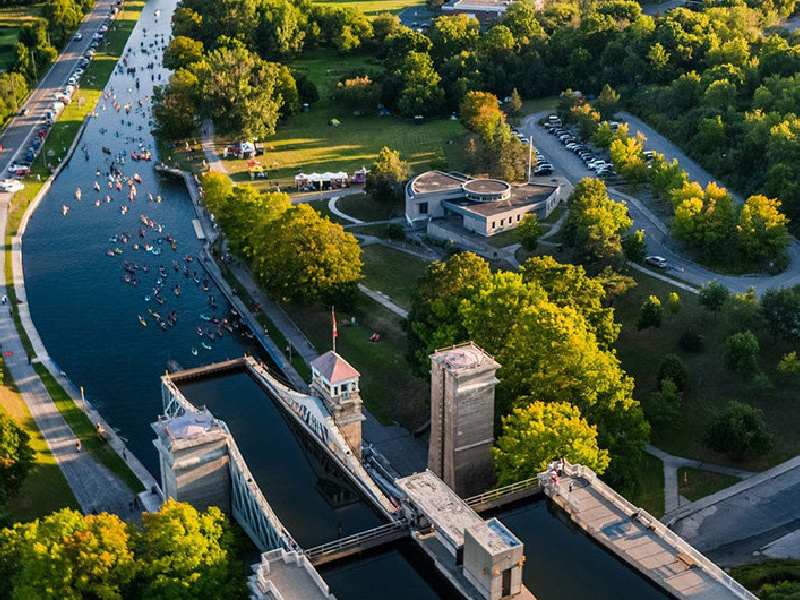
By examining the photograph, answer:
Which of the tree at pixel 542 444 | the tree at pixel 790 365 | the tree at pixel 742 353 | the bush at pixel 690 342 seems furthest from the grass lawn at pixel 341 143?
the tree at pixel 542 444

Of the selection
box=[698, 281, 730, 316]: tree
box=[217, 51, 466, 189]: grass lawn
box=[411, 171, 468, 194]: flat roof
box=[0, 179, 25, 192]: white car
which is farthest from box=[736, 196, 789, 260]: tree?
box=[0, 179, 25, 192]: white car

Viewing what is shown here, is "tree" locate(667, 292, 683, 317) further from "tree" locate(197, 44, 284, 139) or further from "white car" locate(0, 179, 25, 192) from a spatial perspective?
"white car" locate(0, 179, 25, 192)

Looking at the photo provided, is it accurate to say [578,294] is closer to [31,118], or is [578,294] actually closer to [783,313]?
[783,313]

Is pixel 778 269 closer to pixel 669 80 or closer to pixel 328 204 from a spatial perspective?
pixel 328 204

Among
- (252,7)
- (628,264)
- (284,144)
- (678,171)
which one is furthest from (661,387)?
(252,7)

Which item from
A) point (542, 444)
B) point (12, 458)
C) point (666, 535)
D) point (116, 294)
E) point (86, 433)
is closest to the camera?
point (666, 535)

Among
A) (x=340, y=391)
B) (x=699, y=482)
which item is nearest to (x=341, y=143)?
(x=340, y=391)
